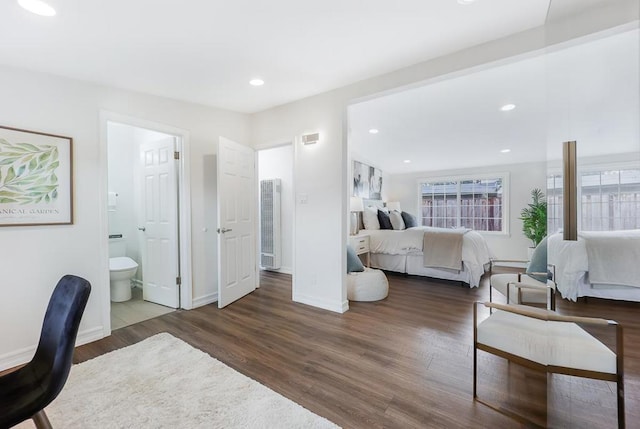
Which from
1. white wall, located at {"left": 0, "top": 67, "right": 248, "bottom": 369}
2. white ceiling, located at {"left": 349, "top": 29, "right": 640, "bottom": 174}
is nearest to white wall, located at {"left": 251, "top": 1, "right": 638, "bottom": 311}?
white ceiling, located at {"left": 349, "top": 29, "right": 640, "bottom": 174}

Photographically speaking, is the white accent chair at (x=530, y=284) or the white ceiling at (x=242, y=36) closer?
the white ceiling at (x=242, y=36)

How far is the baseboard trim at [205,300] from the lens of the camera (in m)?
3.22

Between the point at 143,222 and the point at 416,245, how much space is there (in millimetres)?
3953

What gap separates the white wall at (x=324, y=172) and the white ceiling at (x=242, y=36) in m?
0.15

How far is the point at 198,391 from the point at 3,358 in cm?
167

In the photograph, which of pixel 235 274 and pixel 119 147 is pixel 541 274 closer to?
pixel 235 274

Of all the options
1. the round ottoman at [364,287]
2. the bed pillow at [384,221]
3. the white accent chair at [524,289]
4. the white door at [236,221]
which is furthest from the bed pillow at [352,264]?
the bed pillow at [384,221]

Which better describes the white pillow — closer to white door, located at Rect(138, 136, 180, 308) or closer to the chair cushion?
white door, located at Rect(138, 136, 180, 308)

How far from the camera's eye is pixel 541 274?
2432mm

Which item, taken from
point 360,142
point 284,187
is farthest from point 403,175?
point 284,187

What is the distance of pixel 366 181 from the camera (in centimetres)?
633

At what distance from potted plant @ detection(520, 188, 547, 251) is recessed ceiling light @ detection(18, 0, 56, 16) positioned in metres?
6.78

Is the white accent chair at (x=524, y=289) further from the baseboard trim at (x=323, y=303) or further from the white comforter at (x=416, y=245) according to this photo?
the baseboard trim at (x=323, y=303)

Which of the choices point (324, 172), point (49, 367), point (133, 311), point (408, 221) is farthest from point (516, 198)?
point (49, 367)
